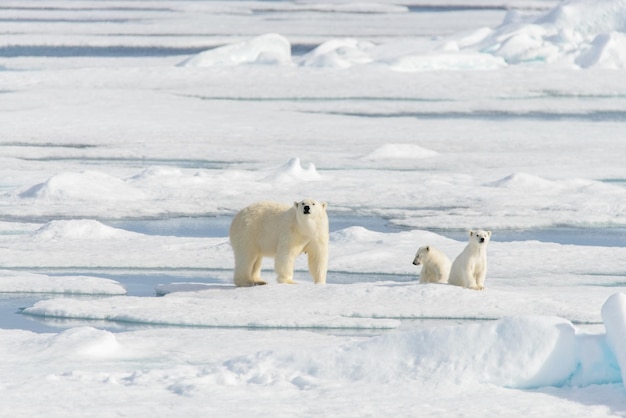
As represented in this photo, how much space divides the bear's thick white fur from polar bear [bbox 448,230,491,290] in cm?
16

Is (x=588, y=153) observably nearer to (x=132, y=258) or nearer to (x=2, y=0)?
(x=132, y=258)

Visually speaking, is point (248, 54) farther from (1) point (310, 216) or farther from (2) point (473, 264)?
(2) point (473, 264)

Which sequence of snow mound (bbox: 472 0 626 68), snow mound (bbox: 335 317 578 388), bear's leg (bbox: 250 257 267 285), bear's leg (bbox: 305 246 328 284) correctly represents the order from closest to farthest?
snow mound (bbox: 335 317 578 388)
bear's leg (bbox: 305 246 328 284)
bear's leg (bbox: 250 257 267 285)
snow mound (bbox: 472 0 626 68)

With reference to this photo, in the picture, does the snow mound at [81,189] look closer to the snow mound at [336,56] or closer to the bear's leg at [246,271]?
the bear's leg at [246,271]

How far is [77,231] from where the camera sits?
713 cm

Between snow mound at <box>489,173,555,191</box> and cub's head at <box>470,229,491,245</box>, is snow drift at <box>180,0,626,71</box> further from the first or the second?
cub's head at <box>470,229,491,245</box>

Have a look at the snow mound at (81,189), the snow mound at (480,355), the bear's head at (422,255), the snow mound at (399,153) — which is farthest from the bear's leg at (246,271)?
the snow mound at (399,153)

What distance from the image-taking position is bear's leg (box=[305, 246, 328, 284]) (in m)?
5.63

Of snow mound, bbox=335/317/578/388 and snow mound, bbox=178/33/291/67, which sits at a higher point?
snow mound, bbox=178/33/291/67

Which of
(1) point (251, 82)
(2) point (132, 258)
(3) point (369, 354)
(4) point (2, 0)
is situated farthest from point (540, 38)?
(4) point (2, 0)

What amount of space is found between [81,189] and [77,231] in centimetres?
162

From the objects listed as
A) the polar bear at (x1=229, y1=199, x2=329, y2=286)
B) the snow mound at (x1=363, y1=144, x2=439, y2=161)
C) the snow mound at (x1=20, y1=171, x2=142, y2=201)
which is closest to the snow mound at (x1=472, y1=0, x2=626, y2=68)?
the snow mound at (x1=363, y1=144, x2=439, y2=161)

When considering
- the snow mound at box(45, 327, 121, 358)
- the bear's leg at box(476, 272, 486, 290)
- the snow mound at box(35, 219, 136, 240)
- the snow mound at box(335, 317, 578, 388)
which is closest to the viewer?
the snow mound at box(335, 317, 578, 388)

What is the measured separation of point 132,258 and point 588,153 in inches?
233
